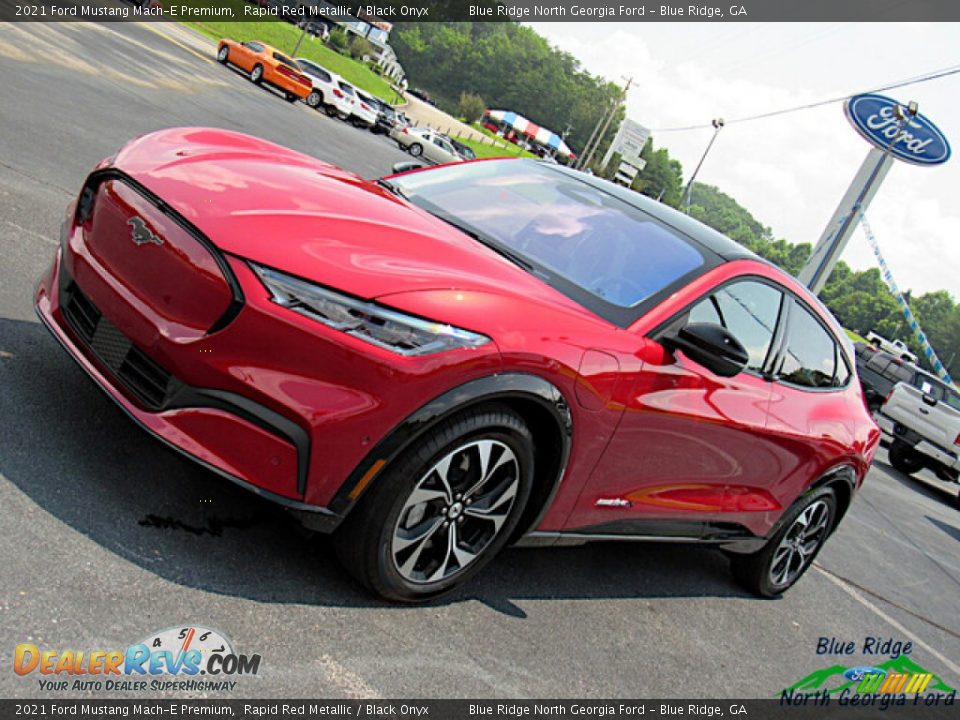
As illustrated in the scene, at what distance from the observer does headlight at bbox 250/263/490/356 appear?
9.72ft

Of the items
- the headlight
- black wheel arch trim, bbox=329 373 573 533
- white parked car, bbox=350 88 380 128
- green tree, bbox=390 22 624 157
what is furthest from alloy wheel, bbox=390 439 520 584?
green tree, bbox=390 22 624 157

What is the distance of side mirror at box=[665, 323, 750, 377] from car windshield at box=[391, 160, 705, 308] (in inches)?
9.6

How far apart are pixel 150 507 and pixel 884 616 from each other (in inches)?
199

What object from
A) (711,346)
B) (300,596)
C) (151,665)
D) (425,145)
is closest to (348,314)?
(300,596)

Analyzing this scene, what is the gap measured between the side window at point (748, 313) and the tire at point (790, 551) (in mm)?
1197

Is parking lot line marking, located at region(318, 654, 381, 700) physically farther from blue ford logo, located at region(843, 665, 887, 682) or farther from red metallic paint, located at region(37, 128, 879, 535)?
blue ford logo, located at region(843, 665, 887, 682)

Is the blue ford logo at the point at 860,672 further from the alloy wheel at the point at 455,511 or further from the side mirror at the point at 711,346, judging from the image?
the alloy wheel at the point at 455,511

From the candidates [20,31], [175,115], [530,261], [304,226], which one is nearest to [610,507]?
[530,261]

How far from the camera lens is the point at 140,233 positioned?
3.27m

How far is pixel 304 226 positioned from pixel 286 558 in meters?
1.26

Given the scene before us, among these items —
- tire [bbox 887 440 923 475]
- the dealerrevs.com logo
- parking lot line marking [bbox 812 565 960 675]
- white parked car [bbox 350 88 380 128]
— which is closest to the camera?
the dealerrevs.com logo

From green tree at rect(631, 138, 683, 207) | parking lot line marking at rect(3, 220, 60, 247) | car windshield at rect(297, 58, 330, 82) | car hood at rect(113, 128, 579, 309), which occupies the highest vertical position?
green tree at rect(631, 138, 683, 207)

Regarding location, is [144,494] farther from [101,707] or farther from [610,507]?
[610,507]

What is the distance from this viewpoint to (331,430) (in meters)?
2.96
